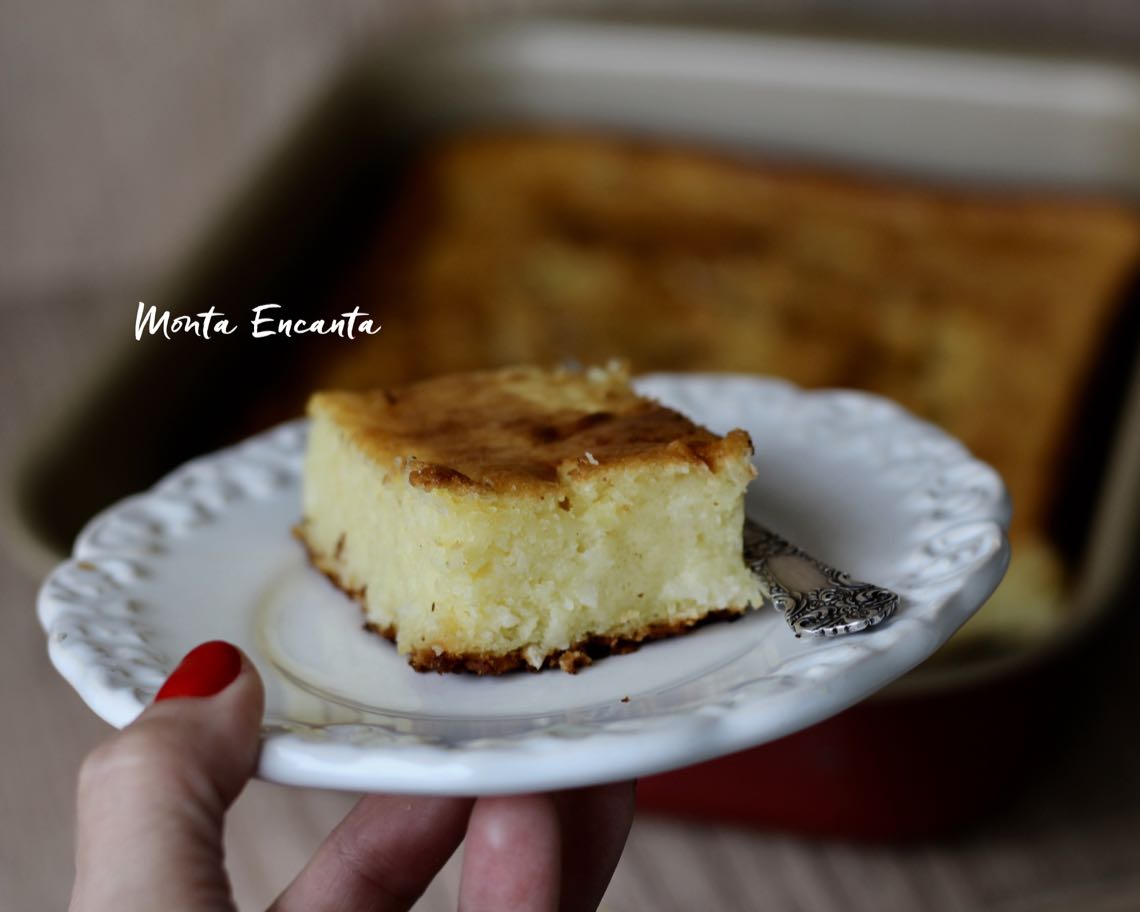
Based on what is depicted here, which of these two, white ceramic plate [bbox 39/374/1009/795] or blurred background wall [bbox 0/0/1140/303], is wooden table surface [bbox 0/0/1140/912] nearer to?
blurred background wall [bbox 0/0/1140/303]

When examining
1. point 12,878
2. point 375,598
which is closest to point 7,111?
point 12,878

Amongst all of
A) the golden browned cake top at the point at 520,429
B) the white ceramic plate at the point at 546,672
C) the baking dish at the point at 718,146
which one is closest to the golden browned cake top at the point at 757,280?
the baking dish at the point at 718,146

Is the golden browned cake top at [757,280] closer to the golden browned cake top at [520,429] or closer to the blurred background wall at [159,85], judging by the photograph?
the blurred background wall at [159,85]

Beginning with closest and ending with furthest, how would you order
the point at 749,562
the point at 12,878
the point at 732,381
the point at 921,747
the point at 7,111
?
the point at 749,562, the point at 732,381, the point at 921,747, the point at 12,878, the point at 7,111

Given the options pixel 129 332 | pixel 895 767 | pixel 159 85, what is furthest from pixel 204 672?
pixel 159 85

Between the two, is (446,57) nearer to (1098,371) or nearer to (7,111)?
(7,111)

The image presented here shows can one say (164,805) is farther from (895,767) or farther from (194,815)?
(895,767)

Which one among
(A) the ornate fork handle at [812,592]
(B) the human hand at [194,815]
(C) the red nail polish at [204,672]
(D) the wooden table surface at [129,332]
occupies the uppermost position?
(A) the ornate fork handle at [812,592]
